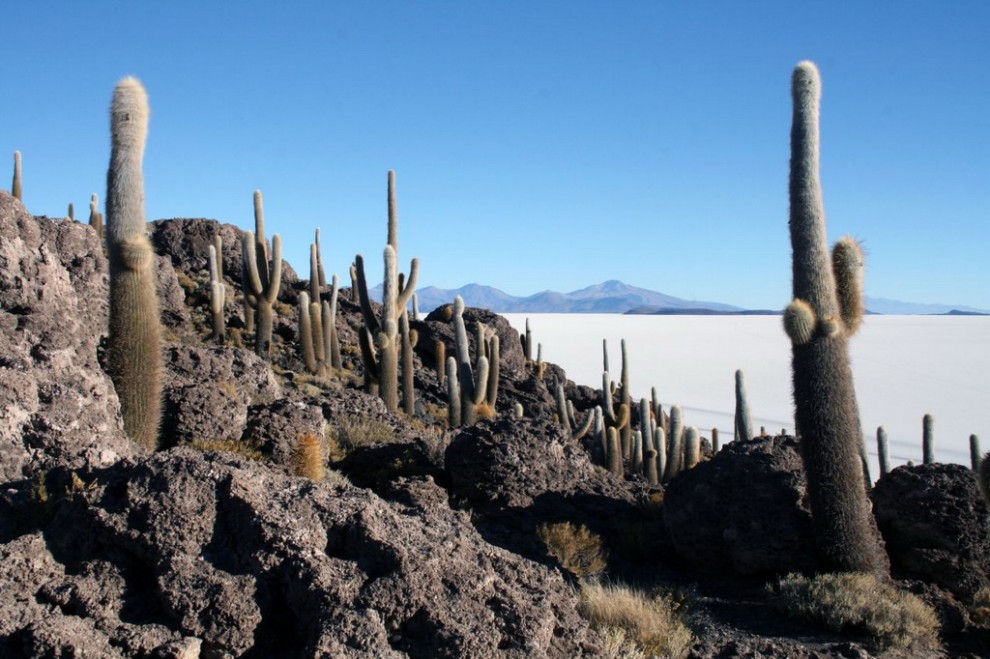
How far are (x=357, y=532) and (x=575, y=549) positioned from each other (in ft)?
10.6

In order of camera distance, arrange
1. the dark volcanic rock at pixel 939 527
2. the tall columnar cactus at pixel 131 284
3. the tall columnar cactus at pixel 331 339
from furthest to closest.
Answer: the tall columnar cactus at pixel 331 339 < the tall columnar cactus at pixel 131 284 < the dark volcanic rock at pixel 939 527

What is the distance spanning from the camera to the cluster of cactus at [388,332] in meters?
15.9

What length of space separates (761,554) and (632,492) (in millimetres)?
2421

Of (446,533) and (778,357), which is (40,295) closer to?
(446,533)

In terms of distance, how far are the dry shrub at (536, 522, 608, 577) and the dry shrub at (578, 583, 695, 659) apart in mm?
1268

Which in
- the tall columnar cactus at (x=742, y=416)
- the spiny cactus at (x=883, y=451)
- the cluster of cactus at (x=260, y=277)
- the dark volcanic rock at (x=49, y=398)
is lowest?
the spiny cactus at (x=883, y=451)

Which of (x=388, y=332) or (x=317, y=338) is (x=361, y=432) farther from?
(x=317, y=338)

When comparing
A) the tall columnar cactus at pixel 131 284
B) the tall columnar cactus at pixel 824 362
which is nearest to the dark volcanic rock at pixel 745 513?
the tall columnar cactus at pixel 824 362

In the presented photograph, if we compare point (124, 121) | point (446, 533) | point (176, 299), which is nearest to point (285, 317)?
point (176, 299)

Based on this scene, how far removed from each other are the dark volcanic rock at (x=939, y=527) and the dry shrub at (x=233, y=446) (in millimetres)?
5645

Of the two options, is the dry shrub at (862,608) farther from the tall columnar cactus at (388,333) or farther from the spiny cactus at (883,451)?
the tall columnar cactus at (388,333)

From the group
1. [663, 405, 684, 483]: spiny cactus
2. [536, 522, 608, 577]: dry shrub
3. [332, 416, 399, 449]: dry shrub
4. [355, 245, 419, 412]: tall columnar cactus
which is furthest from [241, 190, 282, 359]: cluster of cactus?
[536, 522, 608, 577]: dry shrub

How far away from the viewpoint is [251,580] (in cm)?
432

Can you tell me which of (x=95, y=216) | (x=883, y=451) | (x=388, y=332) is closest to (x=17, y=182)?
(x=95, y=216)
